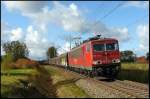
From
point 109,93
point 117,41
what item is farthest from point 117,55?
point 109,93

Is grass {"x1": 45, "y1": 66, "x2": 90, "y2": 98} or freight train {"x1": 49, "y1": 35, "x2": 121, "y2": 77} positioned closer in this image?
grass {"x1": 45, "y1": 66, "x2": 90, "y2": 98}

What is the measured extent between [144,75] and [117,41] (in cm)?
395

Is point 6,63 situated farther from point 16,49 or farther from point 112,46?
point 16,49

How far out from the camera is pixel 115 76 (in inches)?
1348

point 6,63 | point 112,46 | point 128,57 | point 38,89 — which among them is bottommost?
point 38,89

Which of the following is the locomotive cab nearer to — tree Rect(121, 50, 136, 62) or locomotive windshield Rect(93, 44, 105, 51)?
locomotive windshield Rect(93, 44, 105, 51)

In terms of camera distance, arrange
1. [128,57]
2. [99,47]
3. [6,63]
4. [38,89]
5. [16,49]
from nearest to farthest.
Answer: [38,89], [6,63], [99,47], [16,49], [128,57]

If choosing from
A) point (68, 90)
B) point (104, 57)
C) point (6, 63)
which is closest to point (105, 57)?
point (104, 57)

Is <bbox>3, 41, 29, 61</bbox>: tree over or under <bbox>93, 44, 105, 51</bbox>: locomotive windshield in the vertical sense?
over

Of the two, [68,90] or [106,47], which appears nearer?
[68,90]

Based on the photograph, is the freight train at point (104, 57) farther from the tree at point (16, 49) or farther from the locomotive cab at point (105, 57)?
the tree at point (16, 49)

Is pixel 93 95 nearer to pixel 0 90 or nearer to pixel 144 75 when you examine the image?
pixel 0 90

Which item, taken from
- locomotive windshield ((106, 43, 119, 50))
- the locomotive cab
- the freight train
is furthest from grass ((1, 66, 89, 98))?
locomotive windshield ((106, 43, 119, 50))

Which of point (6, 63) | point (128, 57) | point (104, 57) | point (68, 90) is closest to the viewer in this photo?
point (68, 90)
